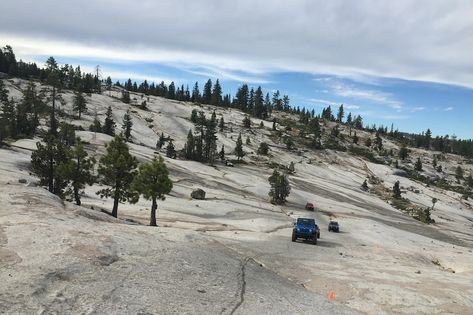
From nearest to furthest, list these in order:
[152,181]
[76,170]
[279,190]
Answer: [152,181] → [76,170] → [279,190]

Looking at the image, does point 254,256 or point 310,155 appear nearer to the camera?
point 254,256

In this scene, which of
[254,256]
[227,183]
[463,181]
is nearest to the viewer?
[254,256]

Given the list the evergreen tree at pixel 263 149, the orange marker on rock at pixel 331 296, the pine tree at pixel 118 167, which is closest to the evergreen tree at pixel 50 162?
the pine tree at pixel 118 167

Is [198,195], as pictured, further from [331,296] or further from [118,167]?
[331,296]

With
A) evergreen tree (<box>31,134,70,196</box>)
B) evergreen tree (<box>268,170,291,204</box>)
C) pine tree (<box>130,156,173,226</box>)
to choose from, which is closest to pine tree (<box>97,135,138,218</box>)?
pine tree (<box>130,156,173,226</box>)

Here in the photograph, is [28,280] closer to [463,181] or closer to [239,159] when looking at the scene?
[239,159]

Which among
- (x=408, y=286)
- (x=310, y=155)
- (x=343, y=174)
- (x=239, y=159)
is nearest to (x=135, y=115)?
(x=239, y=159)

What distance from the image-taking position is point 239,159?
452 ft

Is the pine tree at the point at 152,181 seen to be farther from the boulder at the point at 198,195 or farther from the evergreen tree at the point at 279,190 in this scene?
the evergreen tree at the point at 279,190

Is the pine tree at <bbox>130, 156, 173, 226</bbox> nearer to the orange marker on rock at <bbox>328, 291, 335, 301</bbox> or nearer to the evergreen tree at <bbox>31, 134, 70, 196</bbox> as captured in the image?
the evergreen tree at <bbox>31, 134, 70, 196</bbox>

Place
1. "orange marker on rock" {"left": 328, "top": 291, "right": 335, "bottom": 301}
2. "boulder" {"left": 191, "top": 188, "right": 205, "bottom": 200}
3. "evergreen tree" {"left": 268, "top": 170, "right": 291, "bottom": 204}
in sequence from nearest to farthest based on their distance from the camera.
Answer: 1. "orange marker on rock" {"left": 328, "top": 291, "right": 335, "bottom": 301}
2. "boulder" {"left": 191, "top": 188, "right": 205, "bottom": 200}
3. "evergreen tree" {"left": 268, "top": 170, "right": 291, "bottom": 204}

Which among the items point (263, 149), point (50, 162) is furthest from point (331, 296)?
point (263, 149)

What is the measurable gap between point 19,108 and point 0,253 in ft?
363

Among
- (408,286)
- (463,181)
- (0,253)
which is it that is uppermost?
(0,253)
